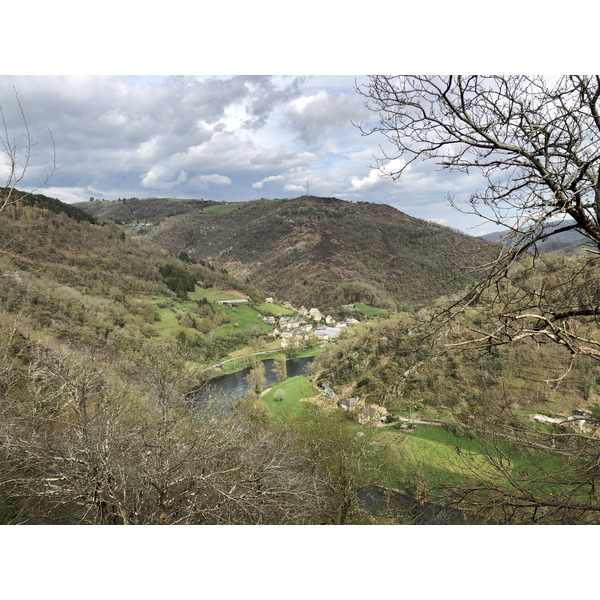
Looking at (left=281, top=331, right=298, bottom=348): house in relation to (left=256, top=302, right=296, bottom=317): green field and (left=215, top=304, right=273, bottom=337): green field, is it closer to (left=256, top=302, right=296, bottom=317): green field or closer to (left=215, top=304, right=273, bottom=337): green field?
(left=215, top=304, right=273, bottom=337): green field

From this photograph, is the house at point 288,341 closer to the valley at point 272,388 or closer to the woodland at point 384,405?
the valley at point 272,388

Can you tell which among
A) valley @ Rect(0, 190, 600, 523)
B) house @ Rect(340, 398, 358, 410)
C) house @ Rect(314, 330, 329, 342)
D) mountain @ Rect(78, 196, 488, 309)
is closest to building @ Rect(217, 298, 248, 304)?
valley @ Rect(0, 190, 600, 523)

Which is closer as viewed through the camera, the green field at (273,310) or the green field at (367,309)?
the green field at (367,309)

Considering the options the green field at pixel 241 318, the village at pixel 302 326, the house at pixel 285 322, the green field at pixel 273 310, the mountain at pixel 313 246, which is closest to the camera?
the green field at pixel 241 318

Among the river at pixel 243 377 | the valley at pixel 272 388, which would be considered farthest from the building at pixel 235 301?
the river at pixel 243 377

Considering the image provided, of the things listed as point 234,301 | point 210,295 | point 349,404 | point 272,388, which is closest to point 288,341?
point 234,301

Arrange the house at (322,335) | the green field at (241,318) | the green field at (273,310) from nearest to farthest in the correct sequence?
1. the green field at (241,318)
2. the house at (322,335)
3. the green field at (273,310)

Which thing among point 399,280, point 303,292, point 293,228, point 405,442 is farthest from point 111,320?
point 293,228

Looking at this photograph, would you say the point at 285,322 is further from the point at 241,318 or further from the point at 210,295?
the point at 210,295
